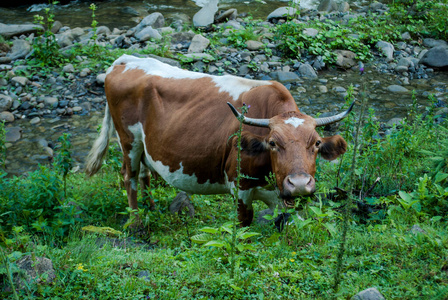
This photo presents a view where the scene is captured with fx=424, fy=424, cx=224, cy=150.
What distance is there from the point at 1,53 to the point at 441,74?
11377 millimetres

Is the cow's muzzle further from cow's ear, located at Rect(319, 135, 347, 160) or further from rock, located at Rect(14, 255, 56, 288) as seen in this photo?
rock, located at Rect(14, 255, 56, 288)

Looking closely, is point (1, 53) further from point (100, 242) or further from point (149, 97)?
point (100, 242)

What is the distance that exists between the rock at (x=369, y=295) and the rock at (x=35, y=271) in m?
2.22

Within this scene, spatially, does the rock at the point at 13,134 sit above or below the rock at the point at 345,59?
below

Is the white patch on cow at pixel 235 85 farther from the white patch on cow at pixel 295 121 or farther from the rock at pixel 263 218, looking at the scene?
the rock at pixel 263 218

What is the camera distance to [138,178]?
6195 mm

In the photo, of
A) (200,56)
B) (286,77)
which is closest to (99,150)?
(200,56)

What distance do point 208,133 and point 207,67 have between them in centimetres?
571

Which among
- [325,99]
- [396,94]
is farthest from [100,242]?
[396,94]

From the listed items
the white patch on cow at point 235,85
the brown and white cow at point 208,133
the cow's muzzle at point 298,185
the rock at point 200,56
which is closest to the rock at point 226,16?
the rock at point 200,56

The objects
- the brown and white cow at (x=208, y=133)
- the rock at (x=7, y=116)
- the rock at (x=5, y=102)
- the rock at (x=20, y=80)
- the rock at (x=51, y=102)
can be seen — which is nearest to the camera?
the brown and white cow at (x=208, y=133)

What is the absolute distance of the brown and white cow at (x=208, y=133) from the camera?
4.17 m

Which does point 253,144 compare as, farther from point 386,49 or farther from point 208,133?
point 386,49

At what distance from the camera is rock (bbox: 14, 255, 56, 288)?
10.1 ft
